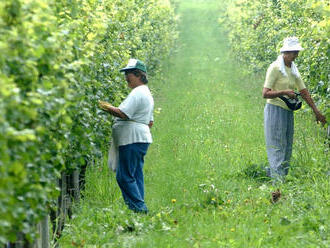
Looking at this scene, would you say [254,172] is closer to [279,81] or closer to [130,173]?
[279,81]

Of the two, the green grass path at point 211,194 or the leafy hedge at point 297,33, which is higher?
the leafy hedge at point 297,33

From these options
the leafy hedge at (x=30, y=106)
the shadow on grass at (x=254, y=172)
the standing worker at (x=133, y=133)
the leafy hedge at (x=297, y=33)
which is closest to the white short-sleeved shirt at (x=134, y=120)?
the standing worker at (x=133, y=133)

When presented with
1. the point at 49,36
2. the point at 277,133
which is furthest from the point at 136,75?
the point at 49,36

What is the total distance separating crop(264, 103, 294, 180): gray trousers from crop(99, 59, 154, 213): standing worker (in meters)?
1.75

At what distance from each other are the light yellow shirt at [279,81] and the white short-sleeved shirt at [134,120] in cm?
168

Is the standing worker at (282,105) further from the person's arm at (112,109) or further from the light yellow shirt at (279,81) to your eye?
the person's arm at (112,109)

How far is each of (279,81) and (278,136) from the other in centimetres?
72

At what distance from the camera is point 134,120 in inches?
293

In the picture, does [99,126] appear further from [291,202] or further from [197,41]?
[197,41]

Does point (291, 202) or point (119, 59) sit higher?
point (119, 59)

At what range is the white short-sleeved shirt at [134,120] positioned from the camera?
733cm

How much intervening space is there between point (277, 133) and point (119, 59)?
2313 mm

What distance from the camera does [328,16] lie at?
22.0 feet

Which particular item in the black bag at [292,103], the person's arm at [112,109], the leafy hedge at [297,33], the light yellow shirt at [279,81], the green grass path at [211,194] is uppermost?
the leafy hedge at [297,33]
